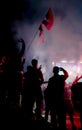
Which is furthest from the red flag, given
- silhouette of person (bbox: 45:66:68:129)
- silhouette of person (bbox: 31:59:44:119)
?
silhouette of person (bbox: 45:66:68:129)

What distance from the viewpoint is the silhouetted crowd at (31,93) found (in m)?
6.83

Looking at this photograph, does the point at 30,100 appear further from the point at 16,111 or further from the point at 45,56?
the point at 45,56

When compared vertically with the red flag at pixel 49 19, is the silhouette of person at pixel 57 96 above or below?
below

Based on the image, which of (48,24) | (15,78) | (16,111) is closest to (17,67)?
(15,78)

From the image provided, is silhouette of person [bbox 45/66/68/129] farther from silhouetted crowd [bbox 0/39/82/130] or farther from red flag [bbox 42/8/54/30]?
red flag [bbox 42/8/54/30]

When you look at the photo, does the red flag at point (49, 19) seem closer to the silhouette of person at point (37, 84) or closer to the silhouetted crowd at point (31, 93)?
the silhouetted crowd at point (31, 93)

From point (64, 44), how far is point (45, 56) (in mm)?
3155

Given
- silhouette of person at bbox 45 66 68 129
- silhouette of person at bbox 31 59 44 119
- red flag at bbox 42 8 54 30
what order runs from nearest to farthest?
silhouette of person at bbox 45 66 68 129 → silhouette of person at bbox 31 59 44 119 → red flag at bbox 42 8 54 30

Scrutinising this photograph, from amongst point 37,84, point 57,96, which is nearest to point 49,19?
point 37,84

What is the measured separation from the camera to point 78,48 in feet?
95.5

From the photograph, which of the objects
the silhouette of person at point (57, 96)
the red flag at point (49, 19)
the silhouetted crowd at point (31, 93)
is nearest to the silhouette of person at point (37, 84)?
the silhouetted crowd at point (31, 93)

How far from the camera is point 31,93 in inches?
297

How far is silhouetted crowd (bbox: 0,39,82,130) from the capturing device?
6.83 metres

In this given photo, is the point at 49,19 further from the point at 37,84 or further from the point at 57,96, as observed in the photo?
the point at 57,96
